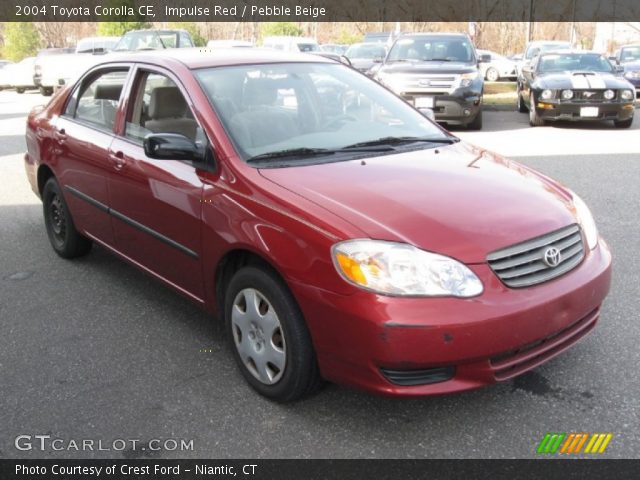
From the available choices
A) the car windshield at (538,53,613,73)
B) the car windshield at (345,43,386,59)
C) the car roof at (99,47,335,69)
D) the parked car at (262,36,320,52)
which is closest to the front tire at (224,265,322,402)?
the car roof at (99,47,335,69)

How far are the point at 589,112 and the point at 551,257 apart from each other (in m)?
9.53

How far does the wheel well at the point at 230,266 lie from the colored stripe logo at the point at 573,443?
1.30m

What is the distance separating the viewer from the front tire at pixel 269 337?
2.78m

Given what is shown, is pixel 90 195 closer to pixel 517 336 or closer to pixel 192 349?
pixel 192 349

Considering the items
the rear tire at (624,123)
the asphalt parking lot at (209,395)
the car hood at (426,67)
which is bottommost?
the asphalt parking lot at (209,395)

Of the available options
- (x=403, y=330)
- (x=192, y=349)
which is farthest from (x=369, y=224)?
(x=192, y=349)

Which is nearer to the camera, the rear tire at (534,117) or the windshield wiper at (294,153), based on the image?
the windshield wiper at (294,153)

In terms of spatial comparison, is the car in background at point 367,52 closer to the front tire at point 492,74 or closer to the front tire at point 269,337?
the front tire at point 492,74

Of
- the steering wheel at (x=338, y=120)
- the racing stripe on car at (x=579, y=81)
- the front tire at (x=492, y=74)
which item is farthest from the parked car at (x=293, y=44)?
the steering wheel at (x=338, y=120)

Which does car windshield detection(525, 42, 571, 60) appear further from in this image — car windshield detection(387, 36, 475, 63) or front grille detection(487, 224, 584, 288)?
front grille detection(487, 224, 584, 288)

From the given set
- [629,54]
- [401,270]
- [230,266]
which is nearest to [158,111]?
[230,266]

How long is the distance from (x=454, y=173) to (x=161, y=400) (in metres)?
1.75

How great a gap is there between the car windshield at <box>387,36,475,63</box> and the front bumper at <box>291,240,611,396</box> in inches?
393

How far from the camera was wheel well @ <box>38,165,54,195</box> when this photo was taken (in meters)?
5.04
